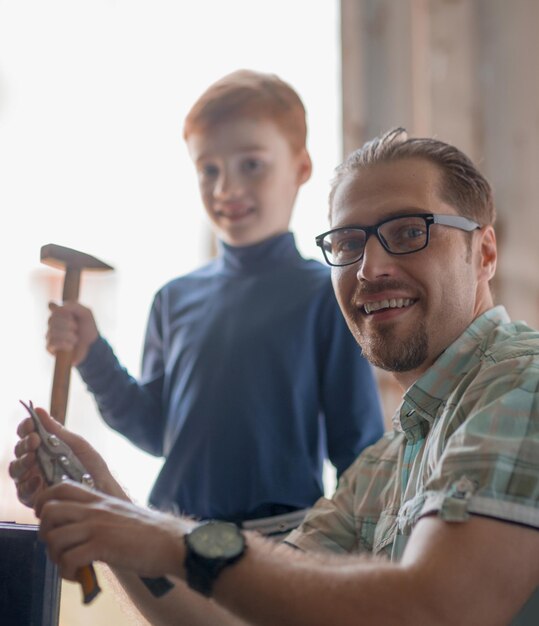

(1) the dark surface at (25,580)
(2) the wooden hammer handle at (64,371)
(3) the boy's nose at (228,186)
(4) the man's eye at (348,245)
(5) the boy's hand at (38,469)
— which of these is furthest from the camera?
(3) the boy's nose at (228,186)

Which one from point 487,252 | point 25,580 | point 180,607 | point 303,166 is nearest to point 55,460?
point 25,580

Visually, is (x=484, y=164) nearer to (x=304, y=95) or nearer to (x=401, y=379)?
(x=304, y=95)

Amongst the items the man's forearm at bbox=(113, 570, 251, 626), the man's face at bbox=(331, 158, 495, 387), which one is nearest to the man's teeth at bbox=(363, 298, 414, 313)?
the man's face at bbox=(331, 158, 495, 387)

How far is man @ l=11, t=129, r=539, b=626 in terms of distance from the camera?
0.81 meters

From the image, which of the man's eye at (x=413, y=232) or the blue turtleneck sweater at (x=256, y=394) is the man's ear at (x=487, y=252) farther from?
the blue turtleneck sweater at (x=256, y=394)

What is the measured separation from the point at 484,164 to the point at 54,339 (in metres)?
1.43

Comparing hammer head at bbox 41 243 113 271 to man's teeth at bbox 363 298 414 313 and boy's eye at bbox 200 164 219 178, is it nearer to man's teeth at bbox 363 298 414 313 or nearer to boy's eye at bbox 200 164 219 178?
boy's eye at bbox 200 164 219 178

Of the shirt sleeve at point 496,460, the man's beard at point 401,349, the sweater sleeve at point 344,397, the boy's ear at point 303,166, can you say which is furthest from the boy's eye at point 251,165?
the shirt sleeve at point 496,460

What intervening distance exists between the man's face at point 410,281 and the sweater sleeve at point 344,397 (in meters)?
0.31

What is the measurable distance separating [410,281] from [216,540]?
48 centimetres

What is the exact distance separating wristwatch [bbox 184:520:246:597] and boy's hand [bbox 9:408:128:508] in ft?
1.01

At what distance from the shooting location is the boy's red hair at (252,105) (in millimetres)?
1592

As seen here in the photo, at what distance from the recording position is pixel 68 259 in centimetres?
145

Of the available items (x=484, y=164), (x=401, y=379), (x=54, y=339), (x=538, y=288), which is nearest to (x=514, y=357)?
(x=401, y=379)
